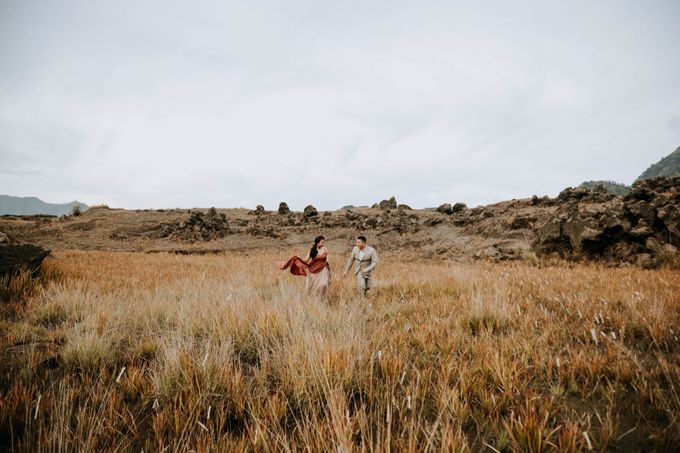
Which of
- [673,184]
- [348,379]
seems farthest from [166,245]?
[673,184]

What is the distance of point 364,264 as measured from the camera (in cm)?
777

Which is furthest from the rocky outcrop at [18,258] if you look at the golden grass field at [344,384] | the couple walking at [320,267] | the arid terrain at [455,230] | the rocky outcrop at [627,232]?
the rocky outcrop at [627,232]

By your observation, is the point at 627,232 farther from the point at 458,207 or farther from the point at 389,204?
the point at 389,204

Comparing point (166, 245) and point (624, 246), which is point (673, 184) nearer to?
point (624, 246)

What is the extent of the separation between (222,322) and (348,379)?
2.62 m

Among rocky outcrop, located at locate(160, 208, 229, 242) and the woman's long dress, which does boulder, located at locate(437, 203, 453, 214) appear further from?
the woman's long dress

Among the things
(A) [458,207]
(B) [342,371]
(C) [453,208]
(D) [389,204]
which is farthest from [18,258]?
(D) [389,204]

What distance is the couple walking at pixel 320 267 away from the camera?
6.85 metres

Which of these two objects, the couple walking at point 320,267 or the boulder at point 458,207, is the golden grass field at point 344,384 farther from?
the boulder at point 458,207

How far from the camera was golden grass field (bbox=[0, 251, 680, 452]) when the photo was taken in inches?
75.0

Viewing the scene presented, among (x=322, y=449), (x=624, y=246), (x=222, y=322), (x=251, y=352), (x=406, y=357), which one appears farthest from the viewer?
(x=624, y=246)

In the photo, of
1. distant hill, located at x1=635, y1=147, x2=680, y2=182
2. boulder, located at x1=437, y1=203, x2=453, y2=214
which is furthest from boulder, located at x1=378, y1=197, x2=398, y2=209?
distant hill, located at x1=635, y1=147, x2=680, y2=182

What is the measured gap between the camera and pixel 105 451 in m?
1.86

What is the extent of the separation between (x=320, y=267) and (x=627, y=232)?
13.2 metres
